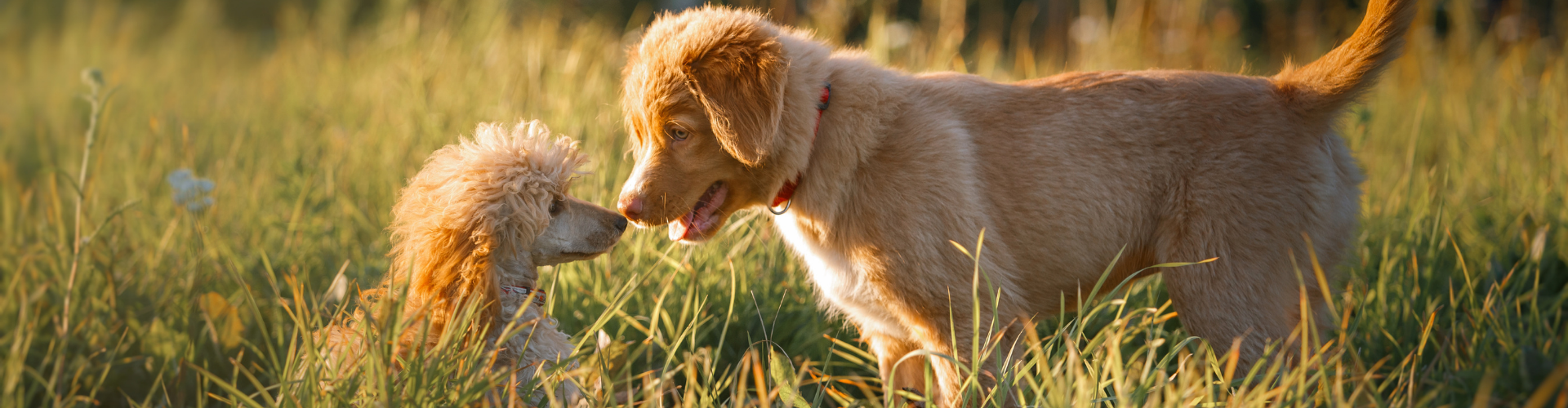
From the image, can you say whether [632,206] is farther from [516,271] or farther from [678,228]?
[516,271]

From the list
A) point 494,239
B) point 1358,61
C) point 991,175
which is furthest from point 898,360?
point 1358,61

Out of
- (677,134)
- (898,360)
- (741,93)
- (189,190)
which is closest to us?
(741,93)

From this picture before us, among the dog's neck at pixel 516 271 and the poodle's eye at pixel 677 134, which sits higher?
the poodle's eye at pixel 677 134

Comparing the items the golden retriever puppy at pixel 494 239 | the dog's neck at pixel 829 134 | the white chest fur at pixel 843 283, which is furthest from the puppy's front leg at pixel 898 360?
the golden retriever puppy at pixel 494 239

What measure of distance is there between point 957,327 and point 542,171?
1239 mm

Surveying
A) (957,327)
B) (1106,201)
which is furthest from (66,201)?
(1106,201)

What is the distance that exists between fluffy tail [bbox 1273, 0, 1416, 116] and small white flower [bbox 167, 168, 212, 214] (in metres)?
3.75

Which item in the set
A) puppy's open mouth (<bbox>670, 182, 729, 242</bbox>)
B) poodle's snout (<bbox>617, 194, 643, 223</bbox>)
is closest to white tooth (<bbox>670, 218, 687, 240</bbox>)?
puppy's open mouth (<bbox>670, 182, 729, 242</bbox>)

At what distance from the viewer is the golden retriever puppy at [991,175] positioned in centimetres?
223

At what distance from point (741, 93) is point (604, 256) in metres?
1.35

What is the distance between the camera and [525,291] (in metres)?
2.33

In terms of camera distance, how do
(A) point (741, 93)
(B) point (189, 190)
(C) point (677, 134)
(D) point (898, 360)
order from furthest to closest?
(B) point (189, 190)
(D) point (898, 360)
(C) point (677, 134)
(A) point (741, 93)

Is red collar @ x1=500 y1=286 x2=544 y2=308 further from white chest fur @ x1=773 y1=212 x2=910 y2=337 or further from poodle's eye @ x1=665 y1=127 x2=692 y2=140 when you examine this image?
white chest fur @ x1=773 y1=212 x2=910 y2=337

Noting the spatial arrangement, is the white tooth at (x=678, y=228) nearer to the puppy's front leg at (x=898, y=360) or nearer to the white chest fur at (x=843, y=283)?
the white chest fur at (x=843, y=283)
